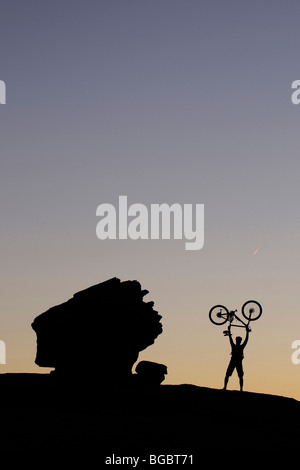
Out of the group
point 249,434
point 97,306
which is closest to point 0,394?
point 97,306

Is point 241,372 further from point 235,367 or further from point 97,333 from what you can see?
point 97,333

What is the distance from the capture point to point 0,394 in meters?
31.9

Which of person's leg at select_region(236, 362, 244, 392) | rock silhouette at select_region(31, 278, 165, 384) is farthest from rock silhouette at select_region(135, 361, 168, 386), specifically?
person's leg at select_region(236, 362, 244, 392)

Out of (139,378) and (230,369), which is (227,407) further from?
(139,378)

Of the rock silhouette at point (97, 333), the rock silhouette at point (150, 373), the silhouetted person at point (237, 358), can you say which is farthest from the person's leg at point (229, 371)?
the rock silhouette at point (97, 333)

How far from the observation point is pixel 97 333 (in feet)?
114

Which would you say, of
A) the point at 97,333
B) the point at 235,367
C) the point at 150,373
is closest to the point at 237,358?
the point at 235,367

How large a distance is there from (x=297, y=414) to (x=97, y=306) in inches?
458

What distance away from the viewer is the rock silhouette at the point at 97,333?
34.3 metres

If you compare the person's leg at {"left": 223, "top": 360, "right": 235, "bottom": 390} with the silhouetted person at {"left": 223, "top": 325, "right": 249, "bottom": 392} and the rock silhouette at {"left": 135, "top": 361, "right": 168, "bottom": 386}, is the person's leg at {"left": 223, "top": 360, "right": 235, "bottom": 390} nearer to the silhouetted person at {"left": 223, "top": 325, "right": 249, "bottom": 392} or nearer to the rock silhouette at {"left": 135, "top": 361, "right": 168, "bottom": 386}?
the silhouetted person at {"left": 223, "top": 325, "right": 249, "bottom": 392}

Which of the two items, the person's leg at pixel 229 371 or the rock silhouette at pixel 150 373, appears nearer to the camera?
the person's leg at pixel 229 371

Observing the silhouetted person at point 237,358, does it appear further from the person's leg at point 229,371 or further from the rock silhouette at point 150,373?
the rock silhouette at point 150,373

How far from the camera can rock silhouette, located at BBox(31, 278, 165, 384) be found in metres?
34.3
